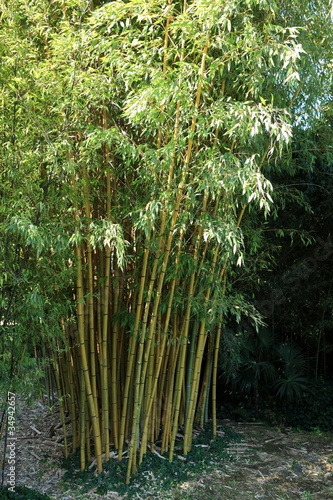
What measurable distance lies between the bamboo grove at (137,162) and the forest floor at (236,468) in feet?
0.81

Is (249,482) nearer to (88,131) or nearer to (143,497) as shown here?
(143,497)

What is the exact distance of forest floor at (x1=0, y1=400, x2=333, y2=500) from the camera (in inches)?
137

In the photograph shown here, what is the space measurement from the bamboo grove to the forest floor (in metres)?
0.25

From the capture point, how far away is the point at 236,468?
4031 mm

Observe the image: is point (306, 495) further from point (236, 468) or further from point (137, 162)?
point (137, 162)

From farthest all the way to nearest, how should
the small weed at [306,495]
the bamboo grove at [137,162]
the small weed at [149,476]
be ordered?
1. the small weed at [306,495]
2. the small weed at [149,476]
3. the bamboo grove at [137,162]

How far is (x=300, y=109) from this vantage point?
157 inches

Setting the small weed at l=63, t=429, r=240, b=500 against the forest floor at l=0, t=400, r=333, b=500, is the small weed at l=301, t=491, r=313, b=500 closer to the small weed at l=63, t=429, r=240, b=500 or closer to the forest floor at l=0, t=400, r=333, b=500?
the forest floor at l=0, t=400, r=333, b=500

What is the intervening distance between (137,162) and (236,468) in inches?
101

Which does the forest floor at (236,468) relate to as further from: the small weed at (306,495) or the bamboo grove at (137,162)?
the bamboo grove at (137,162)

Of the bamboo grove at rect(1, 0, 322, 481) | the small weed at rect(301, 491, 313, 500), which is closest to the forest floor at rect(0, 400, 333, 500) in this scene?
the small weed at rect(301, 491, 313, 500)

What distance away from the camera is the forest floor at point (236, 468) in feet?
11.4

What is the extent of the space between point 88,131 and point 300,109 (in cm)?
189

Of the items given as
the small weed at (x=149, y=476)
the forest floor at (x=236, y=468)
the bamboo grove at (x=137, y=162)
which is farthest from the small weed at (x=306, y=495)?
the bamboo grove at (x=137, y=162)
